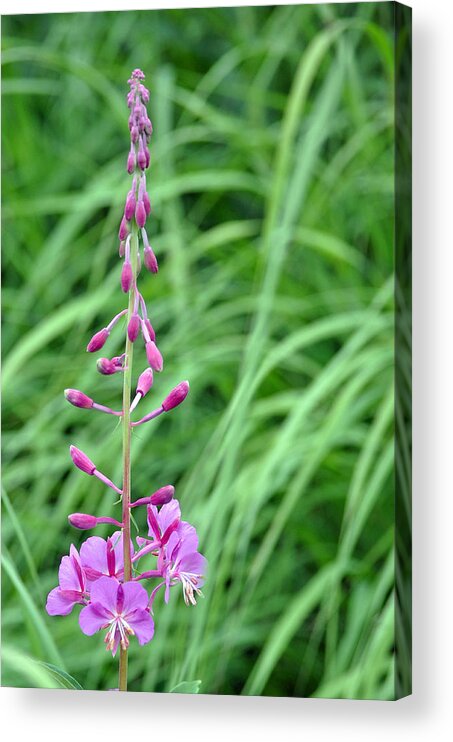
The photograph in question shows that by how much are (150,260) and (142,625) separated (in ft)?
1.73

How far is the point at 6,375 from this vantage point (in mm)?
2322

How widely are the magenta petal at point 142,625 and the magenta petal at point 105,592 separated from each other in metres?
0.04

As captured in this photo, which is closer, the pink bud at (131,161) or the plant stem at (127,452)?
the plant stem at (127,452)

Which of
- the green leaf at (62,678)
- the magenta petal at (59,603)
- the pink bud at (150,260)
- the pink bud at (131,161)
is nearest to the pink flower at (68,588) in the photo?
the magenta petal at (59,603)

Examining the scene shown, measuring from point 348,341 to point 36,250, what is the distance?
509 millimetres

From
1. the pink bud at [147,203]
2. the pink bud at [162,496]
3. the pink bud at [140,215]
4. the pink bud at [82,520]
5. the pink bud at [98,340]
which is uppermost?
the pink bud at [147,203]

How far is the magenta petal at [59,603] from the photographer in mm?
2215

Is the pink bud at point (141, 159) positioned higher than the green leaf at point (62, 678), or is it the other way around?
the pink bud at point (141, 159)

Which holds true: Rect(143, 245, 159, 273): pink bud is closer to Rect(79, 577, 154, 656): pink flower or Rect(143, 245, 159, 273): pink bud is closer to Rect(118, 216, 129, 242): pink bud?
Rect(118, 216, 129, 242): pink bud

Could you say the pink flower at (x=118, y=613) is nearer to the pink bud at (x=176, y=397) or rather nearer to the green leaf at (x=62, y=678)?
the green leaf at (x=62, y=678)

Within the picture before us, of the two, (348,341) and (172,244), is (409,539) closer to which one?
(348,341)

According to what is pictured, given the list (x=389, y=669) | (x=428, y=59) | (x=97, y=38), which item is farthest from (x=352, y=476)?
(x=97, y=38)

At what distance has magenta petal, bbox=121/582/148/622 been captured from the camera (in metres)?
2.12

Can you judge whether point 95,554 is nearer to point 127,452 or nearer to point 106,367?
point 127,452
